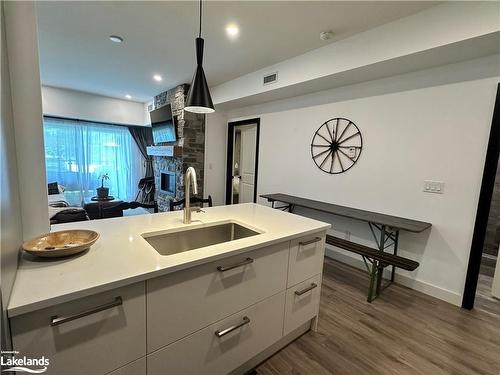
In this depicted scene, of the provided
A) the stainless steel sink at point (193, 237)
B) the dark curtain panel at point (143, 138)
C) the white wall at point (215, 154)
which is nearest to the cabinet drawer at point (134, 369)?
the stainless steel sink at point (193, 237)

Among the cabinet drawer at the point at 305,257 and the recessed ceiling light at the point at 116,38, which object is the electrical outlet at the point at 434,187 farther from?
→ the recessed ceiling light at the point at 116,38

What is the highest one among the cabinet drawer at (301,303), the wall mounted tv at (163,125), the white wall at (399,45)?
the white wall at (399,45)

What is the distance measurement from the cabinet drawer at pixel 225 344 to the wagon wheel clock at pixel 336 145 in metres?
2.12

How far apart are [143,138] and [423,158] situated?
6.62 m

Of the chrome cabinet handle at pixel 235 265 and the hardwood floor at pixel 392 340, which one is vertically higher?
the chrome cabinet handle at pixel 235 265

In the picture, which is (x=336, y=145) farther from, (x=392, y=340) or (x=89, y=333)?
(x=89, y=333)

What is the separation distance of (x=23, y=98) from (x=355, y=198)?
10.1ft

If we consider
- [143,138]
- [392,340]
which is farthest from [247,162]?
[143,138]

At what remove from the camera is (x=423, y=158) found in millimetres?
2430

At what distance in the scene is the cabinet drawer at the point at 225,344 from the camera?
108 cm

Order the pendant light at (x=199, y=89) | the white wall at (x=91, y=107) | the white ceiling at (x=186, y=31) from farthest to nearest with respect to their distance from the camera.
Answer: the white wall at (x=91, y=107) < the white ceiling at (x=186, y=31) < the pendant light at (x=199, y=89)

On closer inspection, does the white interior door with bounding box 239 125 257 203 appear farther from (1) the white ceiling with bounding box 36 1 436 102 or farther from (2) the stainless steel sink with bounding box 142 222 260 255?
(2) the stainless steel sink with bounding box 142 222 260 255

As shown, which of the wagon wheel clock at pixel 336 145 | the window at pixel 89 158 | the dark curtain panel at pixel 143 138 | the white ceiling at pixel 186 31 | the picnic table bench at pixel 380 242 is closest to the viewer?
the white ceiling at pixel 186 31

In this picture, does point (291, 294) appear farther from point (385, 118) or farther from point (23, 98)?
point (385, 118)
